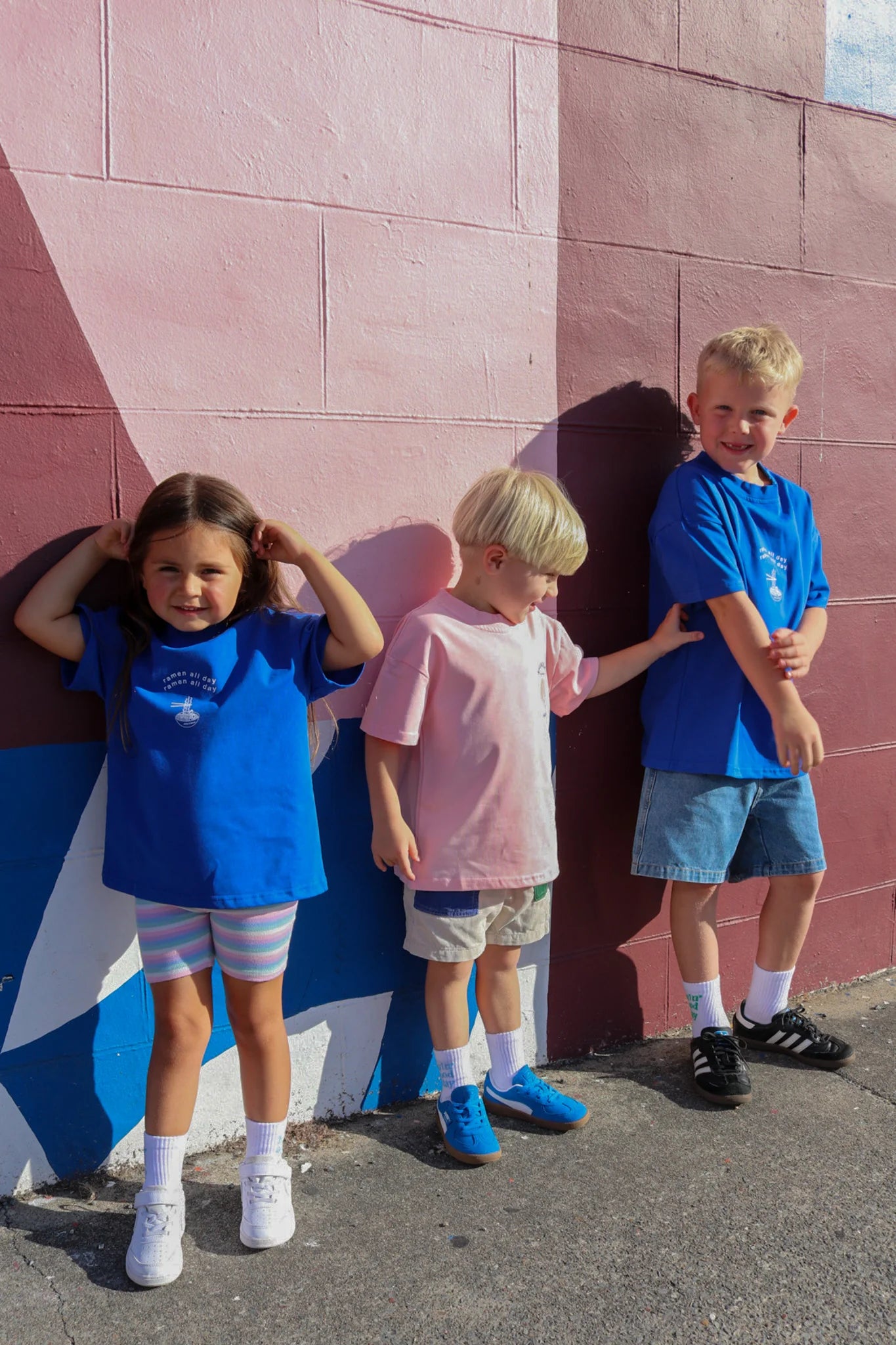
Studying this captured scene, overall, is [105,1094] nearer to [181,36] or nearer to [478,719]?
[478,719]

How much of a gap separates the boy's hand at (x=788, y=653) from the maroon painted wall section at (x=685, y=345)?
0.41 metres

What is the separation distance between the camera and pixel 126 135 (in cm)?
230

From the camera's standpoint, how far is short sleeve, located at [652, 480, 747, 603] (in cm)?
274

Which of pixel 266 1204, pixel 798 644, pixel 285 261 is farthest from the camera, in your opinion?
pixel 798 644

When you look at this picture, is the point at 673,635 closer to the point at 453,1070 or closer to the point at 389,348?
the point at 389,348

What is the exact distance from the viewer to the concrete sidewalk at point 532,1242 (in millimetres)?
2027

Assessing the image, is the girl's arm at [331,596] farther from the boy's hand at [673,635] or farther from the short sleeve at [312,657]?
the boy's hand at [673,635]

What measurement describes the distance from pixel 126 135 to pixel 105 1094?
2036mm

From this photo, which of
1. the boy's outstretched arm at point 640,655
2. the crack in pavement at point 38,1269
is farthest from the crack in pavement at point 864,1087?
the crack in pavement at point 38,1269

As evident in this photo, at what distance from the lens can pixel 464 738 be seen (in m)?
2.57

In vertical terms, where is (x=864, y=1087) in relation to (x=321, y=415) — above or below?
below

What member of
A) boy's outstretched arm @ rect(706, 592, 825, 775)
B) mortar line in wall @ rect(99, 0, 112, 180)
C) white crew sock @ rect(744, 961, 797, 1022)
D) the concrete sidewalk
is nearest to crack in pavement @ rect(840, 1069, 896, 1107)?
the concrete sidewalk

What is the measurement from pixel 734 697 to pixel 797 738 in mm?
189

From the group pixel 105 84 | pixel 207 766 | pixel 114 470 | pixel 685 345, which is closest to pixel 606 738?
pixel 685 345
